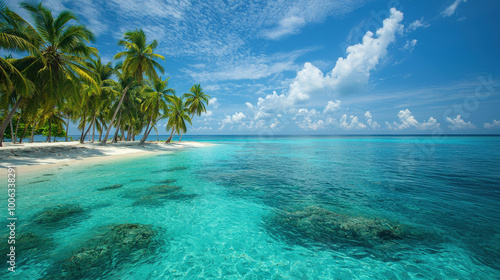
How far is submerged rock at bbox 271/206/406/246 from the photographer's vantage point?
4.83 metres

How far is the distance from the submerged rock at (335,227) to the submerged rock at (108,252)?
3.51 m

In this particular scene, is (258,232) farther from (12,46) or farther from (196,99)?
(196,99)

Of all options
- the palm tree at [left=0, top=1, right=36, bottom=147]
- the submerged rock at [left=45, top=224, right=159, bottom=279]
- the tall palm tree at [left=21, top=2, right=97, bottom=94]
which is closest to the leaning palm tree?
the tall palm tree at [left=21, top=2, right=97, bottom=94]

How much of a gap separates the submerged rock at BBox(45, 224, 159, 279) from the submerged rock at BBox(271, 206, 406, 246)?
11.5 ft

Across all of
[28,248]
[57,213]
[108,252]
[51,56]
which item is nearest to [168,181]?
[57,213]

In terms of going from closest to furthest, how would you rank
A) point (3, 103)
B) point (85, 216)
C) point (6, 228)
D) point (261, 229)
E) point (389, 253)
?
point (389, 253), point (6, 228), point (261, 229), point (85, 216), point (3, 103)

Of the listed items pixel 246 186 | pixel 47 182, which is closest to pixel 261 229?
pixel 246 186

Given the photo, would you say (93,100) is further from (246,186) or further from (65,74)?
(246,186)

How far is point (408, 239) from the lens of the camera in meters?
4.80

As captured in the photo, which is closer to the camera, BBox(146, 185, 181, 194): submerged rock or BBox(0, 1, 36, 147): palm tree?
BBox(146, 185, 181, 194): submerged rock

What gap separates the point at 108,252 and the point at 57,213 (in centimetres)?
379

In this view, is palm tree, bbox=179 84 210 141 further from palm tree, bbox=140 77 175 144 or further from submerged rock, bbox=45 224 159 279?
submerged rock, bbox=45 224 159 279

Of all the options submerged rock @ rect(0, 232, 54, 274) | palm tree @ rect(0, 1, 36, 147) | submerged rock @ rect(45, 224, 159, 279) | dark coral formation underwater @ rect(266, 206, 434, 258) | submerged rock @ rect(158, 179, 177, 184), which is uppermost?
palm tree @ rect(0, 1, 36, 147)

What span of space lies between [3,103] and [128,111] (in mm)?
13244
